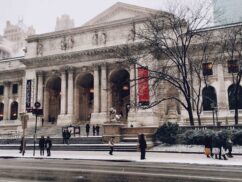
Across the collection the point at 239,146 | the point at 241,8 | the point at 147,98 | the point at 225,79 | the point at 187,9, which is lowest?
the point at 239,146

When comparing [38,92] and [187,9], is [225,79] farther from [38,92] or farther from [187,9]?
[38,92]

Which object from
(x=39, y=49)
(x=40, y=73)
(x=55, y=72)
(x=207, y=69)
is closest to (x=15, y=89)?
(x=40, y=73)

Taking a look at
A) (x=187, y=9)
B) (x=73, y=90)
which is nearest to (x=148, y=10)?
(x=73, y=90)

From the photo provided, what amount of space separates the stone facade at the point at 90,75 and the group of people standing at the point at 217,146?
75.7 ft

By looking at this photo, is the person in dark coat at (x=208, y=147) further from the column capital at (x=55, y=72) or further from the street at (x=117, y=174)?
the column capital at (x=55, y=72)

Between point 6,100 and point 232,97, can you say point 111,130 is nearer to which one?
point 232,97

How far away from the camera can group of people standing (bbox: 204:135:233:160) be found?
1909 cm

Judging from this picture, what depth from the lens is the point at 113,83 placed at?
51562 mm

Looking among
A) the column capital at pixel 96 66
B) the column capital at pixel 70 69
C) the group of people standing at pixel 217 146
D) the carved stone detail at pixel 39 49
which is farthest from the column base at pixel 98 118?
the group of people standing at pixel 217 146

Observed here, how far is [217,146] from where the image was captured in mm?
19250

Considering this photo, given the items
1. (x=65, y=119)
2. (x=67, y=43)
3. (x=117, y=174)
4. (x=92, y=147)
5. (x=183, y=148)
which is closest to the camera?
(x=117, y=174)

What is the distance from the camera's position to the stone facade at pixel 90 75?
45375mm

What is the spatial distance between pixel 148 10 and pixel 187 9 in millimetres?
21754

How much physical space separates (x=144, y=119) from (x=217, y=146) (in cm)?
2456
